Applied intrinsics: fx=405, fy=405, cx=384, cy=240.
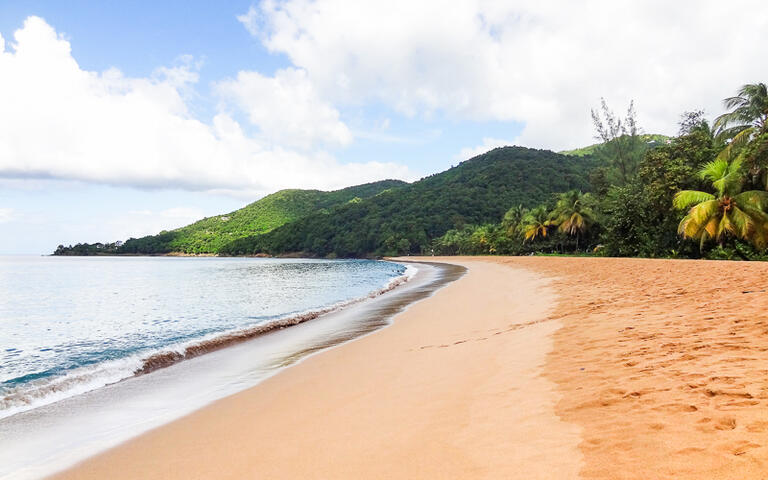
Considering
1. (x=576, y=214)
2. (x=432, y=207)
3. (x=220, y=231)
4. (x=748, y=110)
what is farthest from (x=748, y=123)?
(x=220, y=231)

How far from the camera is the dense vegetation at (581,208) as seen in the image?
942 inches

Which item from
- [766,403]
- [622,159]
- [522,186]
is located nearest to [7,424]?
[766,403]

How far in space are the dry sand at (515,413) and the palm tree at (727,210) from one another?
20533mm

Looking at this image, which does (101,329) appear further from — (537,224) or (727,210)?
(537,224)

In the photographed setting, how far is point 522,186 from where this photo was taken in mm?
122000

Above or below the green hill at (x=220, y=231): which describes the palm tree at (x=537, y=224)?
below

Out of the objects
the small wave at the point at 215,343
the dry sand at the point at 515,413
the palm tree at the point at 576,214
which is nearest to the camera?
the dry sand at the point at 515,413

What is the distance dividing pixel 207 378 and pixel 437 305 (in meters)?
9.26

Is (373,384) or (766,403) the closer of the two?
(766,403)

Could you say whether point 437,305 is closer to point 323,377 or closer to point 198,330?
point 198,330

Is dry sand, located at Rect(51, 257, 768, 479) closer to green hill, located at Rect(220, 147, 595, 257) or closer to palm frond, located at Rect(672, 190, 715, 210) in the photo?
palm frond, located at Rect(672, 190, 715, 210)

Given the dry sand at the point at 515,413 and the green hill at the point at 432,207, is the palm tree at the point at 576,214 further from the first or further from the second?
the green hill at the point at 432,207

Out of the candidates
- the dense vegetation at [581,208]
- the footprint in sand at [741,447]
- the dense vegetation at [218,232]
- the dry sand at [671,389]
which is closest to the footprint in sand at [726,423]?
the dry sand at [671,389]

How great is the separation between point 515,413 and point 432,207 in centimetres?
13176
